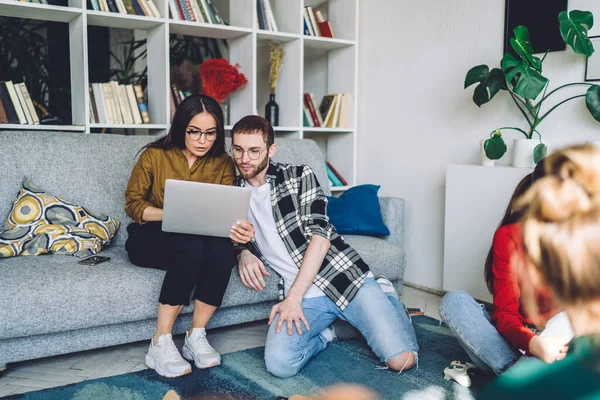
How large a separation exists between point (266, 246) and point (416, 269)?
4.77 feet

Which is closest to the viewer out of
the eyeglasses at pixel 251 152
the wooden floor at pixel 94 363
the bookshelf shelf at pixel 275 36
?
the wooden floor at pixel 94 363

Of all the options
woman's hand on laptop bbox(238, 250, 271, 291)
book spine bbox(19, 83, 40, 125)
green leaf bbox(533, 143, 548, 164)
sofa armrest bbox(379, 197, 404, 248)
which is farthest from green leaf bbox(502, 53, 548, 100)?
book spine bbox(19, 83, 40, 125)

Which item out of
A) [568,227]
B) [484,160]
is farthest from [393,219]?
[568,227]

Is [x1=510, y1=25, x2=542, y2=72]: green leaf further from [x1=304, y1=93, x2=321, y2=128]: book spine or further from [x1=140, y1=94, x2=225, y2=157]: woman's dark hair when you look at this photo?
[x1=304, y1=93, x2=321, y2=128]: book spine

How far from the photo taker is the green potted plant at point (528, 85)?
8.14 ft

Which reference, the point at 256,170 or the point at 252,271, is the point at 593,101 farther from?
the point at 252,271

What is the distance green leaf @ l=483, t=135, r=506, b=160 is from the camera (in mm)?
2797

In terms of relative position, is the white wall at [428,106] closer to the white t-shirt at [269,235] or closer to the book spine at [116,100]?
the white t-shirt at [269,235]

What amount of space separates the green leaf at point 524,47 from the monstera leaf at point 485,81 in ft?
0.58

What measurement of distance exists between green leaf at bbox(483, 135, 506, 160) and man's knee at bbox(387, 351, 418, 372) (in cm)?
112

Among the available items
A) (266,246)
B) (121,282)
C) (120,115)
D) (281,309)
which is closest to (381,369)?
(281,309)

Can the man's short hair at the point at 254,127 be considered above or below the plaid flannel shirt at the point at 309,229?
above

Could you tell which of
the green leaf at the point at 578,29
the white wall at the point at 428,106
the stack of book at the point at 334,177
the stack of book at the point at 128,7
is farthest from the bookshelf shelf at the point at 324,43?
the green leaf at the point at 578,29

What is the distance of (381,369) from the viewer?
2174mm
